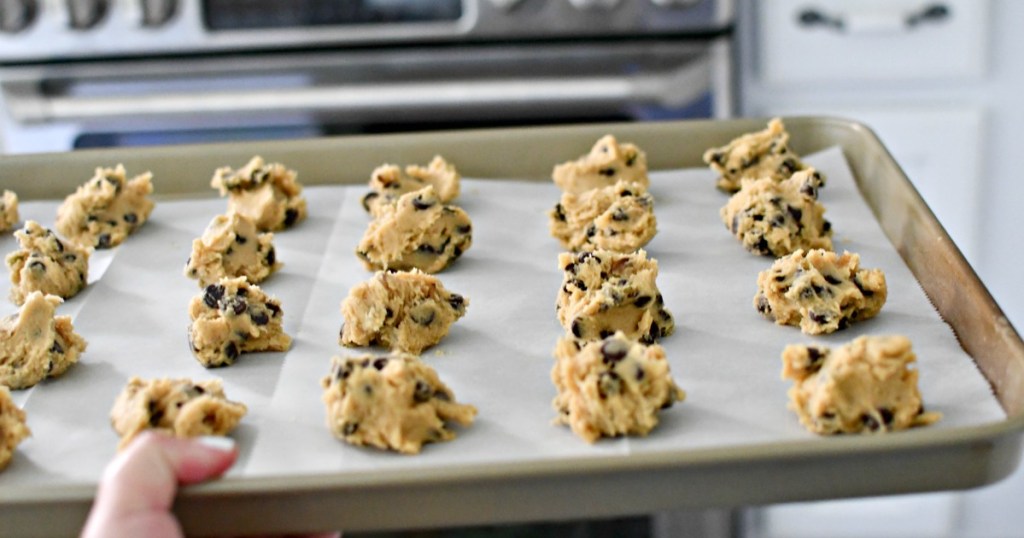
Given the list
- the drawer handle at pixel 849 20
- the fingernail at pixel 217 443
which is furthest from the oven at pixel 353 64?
the fingernail at pixel 217 443

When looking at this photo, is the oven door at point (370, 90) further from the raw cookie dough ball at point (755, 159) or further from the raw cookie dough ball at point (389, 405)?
the raw cookie dough ball at point (389, 405)

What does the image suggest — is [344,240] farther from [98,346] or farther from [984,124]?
[984,124]

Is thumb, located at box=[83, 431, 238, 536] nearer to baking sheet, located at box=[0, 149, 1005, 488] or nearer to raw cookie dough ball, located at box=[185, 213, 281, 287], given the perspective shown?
baking sheet, located at box=[0, 149, 1005, 488]

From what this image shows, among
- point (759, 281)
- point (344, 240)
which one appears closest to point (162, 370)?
point (344, 240)

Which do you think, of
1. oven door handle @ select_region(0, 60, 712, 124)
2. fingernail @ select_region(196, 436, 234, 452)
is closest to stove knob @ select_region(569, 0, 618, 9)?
oven door handle @ select_region(0, 60, 712, 124)

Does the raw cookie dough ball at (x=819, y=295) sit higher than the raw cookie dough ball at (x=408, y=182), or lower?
lower

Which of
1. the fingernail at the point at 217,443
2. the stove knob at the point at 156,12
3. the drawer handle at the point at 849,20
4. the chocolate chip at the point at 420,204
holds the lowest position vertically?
the fingernail at the point at 217,443

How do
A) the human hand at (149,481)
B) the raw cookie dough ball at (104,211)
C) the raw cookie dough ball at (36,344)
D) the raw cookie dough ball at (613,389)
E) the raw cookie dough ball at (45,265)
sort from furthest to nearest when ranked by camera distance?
the raw cookie dough ball at (104,211)
the raw cookie dough ball at (45,265)
the raw cookie dough ball at (36,344)
the raw cookie dough ball at (613,389)
the human hand at (149,481)
